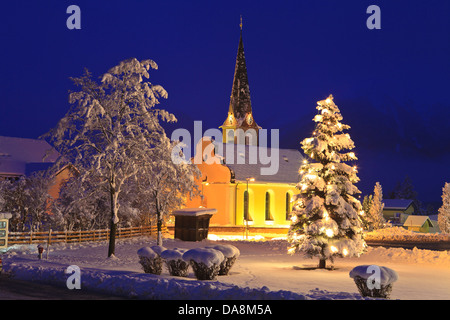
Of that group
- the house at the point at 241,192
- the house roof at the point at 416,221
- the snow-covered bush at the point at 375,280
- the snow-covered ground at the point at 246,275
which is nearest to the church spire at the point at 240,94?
the house at the point at 241,192

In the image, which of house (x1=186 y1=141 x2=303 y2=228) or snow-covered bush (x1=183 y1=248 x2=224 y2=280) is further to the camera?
house (x1=186 y1=141 x2=303 y2=228)

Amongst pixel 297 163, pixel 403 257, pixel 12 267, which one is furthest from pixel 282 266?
pixel 297 163

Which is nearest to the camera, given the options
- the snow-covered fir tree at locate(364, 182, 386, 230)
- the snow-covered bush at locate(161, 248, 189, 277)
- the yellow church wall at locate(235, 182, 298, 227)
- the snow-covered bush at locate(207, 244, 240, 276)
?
the snow-covered bush at locate(161, 248, 189, 277)

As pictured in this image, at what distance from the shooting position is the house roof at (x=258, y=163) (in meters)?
59.4

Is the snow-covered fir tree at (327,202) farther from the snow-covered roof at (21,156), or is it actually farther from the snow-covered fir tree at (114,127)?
the snow-covered roof at (21,156)

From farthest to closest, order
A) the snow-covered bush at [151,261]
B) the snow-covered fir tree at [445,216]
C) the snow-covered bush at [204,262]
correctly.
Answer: the snow-covered fir tree at [445,216]
the snow-covered bush at [151,261]
the snow-covered bush at [204,262]

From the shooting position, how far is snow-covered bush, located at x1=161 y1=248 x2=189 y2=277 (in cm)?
1948

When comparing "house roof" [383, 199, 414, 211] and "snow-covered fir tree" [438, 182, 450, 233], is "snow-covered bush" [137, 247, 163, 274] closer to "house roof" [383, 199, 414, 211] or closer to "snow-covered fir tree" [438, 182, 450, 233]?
"snow-covered fir tree" [438, 182, 450, 233]

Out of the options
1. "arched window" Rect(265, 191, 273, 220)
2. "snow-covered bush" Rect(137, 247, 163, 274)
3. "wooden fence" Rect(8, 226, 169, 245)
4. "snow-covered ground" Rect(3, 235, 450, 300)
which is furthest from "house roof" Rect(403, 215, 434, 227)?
"snow-covered bush" Rect(137, 247, 163, 274)

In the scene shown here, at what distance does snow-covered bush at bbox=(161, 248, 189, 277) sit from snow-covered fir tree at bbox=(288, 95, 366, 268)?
7.41 metres

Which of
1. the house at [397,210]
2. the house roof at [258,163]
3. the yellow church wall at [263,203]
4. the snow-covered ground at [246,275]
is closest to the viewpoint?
the snow-covered ground at [246,275]

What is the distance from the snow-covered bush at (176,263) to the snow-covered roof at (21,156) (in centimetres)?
3504
